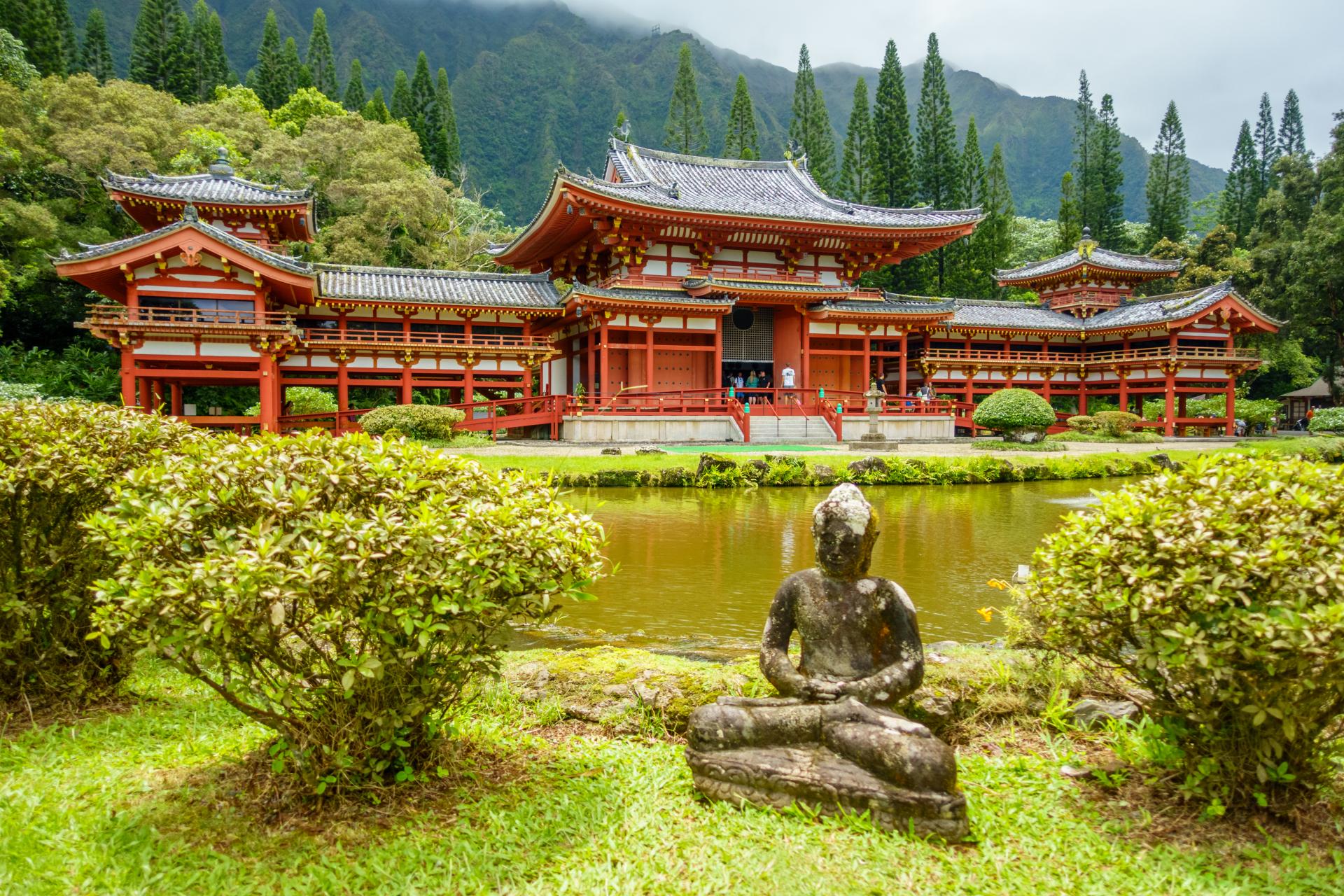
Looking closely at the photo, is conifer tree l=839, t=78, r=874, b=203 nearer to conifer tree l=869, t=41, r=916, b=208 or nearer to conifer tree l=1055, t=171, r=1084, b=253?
conifer tree l=869, t=41, r=916, b=208

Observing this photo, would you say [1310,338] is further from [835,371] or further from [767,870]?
[767,870]

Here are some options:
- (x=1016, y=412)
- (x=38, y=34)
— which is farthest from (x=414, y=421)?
(x=38, y=34)

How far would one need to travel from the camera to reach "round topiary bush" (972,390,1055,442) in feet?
79.4

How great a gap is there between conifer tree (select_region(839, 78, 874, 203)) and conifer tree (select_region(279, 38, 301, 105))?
35.0 m

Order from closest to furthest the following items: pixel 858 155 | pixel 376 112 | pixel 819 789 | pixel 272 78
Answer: pixel 819 789, pixel 376 112, pixel 272 78, pixel 858 155

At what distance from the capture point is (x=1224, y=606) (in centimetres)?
291

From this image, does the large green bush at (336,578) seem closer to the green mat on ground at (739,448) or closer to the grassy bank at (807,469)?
the grassy bank at (807,469)

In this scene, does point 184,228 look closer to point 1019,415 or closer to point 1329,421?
point 1019,415

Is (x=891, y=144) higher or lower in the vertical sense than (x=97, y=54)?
lower

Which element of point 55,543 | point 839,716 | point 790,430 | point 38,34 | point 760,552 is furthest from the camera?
point 38,34

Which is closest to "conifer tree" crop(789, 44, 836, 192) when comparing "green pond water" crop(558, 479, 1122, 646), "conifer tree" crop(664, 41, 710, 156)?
"conifer tree" crop(664, 41, 710, 156)

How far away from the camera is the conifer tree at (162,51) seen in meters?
45.1

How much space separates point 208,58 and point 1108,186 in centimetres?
5833

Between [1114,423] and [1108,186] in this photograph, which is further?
[1108,186]
